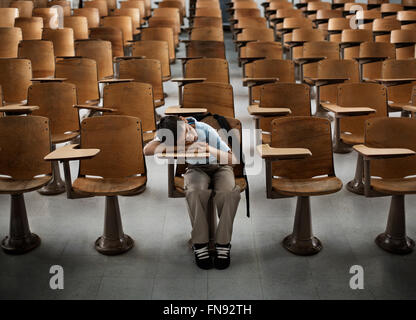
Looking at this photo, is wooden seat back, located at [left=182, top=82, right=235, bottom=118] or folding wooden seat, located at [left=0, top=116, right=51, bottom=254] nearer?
folding wooden seat, located at [left=0, top=116, right=51, bottom=254]

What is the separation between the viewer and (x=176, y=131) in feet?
5.51

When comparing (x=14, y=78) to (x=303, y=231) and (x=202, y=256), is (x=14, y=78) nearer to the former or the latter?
(x=202, y=256)

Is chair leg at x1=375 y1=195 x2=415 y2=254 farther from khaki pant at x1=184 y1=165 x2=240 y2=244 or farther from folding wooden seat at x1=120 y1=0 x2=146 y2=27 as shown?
folding wooden seat at x1=120 y1=0 x2=146 y2=27

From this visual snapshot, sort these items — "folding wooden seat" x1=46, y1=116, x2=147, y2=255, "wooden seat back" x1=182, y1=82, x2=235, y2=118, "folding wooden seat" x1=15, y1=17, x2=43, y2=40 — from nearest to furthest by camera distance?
"folding wooden seat" x1=46, y1=116, x2=147, y2=255 < "wooden seat back" x1=182, y1=82, x2=235, y2=118 < "folding wooden seat" x1=15, y1=17, x2=43, y2=40

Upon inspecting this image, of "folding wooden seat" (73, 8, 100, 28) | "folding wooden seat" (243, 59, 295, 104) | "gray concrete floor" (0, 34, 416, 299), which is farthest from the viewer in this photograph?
"folding wooden seat" (73, 8, 100, 28)

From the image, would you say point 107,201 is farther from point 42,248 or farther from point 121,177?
point 42,248

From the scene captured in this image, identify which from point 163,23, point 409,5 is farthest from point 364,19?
point 163,23

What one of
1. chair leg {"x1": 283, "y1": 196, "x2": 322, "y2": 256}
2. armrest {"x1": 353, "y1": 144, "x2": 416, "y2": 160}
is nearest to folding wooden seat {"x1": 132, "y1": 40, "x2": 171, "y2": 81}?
chair leg {"x1": 283, "y1": 196, "x2": 322, "y2": 256}

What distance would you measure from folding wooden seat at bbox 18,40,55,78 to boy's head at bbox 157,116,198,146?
6.96 ft

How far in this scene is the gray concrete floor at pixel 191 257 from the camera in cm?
155

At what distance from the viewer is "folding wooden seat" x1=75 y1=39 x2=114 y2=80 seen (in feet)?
11.4

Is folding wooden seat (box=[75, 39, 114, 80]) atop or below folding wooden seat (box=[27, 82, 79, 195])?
atop

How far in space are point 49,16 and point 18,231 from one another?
3.39 meters

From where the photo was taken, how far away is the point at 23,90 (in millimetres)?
2973
